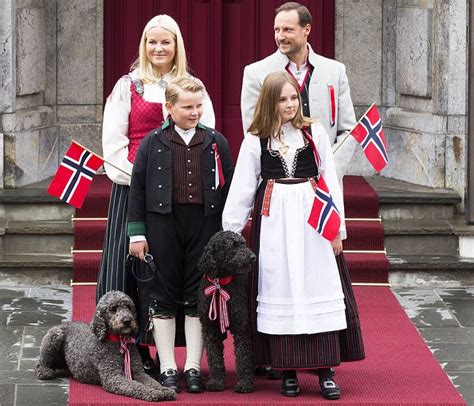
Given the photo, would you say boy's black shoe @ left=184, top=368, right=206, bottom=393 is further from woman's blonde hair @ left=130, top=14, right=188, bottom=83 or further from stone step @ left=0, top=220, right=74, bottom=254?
stone step @ left=0, top=220, right=74, bottom=254

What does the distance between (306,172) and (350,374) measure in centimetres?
120

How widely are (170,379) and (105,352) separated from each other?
1.19 feet

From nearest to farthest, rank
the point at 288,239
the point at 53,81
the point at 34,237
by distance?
the point at 288,239, the point at 34,237, the point at 53,81

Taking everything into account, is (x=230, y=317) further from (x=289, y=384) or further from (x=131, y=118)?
(x=131, y=118)

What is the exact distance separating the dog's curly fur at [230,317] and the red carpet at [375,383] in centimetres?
10

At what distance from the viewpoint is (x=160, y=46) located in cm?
797

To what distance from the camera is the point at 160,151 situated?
7.82m

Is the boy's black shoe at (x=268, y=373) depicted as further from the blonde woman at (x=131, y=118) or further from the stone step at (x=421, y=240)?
the stone step at (x=421, y=240)

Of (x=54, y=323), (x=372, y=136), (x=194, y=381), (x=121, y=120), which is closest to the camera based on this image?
(x=194, y=381)

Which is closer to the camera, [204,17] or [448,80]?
[448,80]

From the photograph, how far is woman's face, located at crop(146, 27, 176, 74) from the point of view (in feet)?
26.0

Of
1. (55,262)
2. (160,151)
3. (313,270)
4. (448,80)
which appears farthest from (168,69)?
Answer: (448,80)

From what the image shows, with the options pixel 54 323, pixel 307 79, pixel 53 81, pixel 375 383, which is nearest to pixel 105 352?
pixel 375 383

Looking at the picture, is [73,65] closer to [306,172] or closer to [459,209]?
[459,209]
